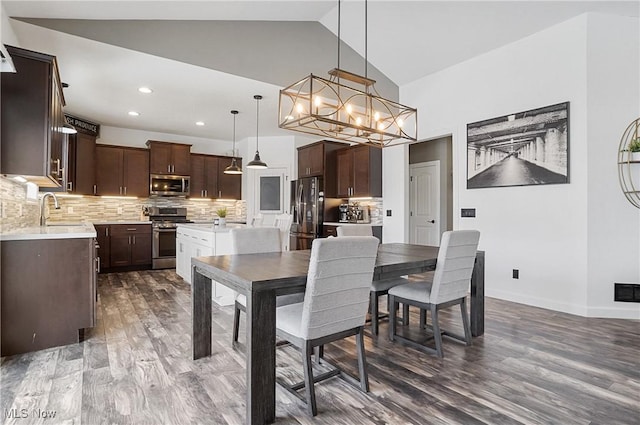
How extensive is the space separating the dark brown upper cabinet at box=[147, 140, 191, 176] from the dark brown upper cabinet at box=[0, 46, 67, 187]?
3900 mm

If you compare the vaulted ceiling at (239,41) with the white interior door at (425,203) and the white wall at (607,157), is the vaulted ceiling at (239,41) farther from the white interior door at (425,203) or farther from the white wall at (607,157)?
the white interior door at (425,203)

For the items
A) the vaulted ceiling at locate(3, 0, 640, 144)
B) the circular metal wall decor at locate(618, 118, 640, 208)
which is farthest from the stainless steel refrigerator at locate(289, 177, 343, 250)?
the circular metal wall decor at locate(618, 118, 640, 208)

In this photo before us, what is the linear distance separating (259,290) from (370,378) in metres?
1.01

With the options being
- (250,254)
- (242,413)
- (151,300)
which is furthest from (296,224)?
(242,413)

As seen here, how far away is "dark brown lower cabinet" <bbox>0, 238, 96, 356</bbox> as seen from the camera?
2.47 meters

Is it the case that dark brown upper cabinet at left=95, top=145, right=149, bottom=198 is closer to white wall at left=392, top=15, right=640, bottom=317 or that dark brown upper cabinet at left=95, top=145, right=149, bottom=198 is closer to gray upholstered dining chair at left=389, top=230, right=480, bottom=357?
white wall at left=392, top=15, right=640, bottom=317

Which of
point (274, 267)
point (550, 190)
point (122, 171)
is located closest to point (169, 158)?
point (122, 171)

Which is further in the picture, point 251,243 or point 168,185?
point 168,185

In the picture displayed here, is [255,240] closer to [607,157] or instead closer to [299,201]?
[607,157]

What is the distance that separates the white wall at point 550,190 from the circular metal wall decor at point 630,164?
85 millimetres

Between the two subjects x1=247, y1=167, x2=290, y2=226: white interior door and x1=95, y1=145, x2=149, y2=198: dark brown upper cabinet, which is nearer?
x1=95, y1=145, x2=149, y2=198: dark brown upper cabinet

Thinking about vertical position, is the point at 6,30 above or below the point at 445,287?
above

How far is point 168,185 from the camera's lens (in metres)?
6.63

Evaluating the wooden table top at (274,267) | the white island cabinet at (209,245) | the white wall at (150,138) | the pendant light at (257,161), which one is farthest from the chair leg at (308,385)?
the white wall at (150,138)
